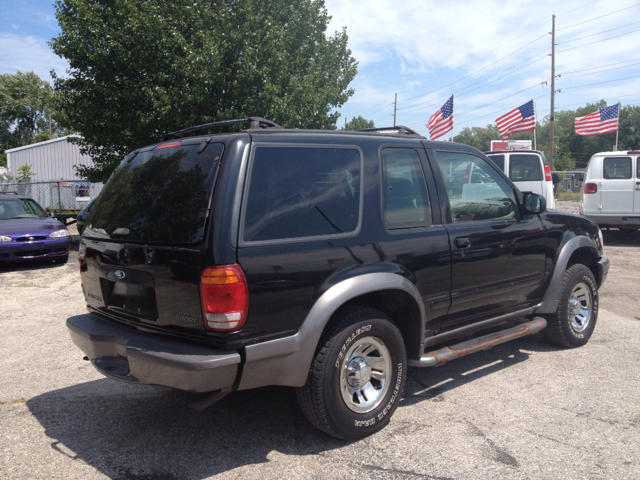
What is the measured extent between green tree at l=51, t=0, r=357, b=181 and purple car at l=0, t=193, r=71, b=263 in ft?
10.3

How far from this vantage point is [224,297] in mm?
2809

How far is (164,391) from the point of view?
430 centimetres

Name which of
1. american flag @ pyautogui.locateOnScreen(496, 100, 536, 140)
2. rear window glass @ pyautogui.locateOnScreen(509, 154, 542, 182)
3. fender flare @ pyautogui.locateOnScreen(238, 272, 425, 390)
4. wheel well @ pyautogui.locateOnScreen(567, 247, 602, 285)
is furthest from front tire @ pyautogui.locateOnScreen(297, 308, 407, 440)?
american flag @ pyautogui.locateOnScreen(496, 100, 536, 140)

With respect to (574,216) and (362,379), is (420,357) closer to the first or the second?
(362,379)

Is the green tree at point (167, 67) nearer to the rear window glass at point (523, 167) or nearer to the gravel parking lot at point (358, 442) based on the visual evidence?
the rear window glass at point (523, 167)

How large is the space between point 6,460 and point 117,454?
0.63m

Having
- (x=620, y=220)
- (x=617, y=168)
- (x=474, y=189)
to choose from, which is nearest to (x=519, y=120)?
(x=617, y=168)

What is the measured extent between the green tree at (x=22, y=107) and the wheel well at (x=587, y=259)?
6902 cm

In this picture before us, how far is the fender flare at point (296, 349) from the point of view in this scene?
9.52 feet

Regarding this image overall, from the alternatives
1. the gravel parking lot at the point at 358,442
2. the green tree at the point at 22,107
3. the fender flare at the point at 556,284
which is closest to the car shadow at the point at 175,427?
the gravel parking lot at the point at 358,442

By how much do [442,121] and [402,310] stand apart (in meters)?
22.2

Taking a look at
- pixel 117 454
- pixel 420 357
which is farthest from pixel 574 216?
pixel 117 454

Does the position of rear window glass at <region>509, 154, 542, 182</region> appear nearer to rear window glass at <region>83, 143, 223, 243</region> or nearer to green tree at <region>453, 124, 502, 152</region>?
rear window glass at <region>83, 143, 223, 243</region>

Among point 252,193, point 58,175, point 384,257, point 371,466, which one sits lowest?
point 371,466
